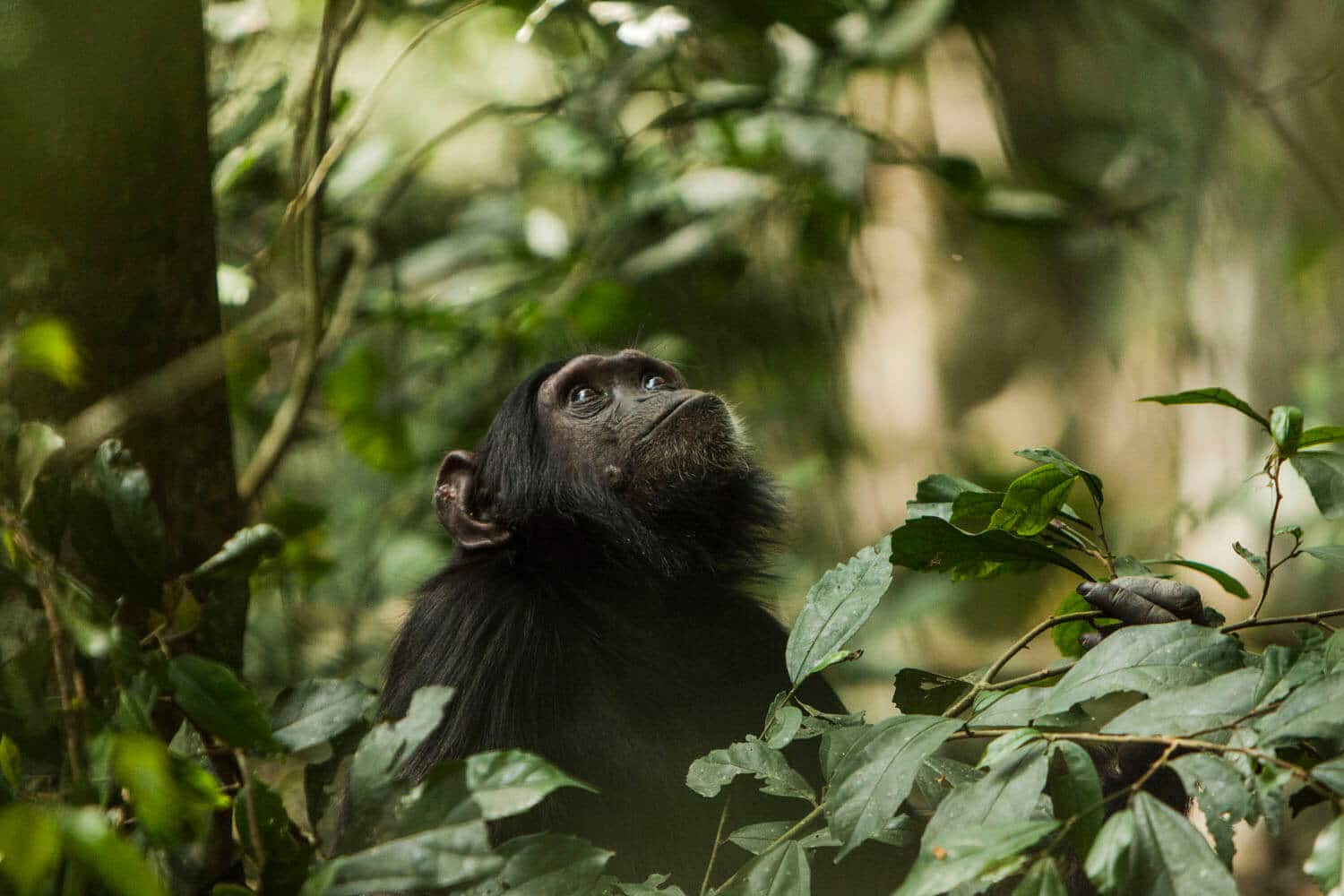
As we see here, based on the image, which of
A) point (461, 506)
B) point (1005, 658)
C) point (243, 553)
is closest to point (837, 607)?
point (1005, 658)

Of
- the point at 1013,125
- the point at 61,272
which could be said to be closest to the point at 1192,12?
the point at 1013,125

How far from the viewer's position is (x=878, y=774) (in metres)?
1.54

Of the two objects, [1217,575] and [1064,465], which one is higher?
[1064,465]

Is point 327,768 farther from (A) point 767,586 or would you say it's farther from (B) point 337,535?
(B) point 337,535

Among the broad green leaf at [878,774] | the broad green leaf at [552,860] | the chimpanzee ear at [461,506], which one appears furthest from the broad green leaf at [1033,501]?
the chimpanzee ear at [461,506]

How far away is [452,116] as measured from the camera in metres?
7.99

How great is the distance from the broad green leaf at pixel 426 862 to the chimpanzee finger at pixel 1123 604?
1.15 meters

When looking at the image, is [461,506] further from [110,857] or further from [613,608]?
[110,857]

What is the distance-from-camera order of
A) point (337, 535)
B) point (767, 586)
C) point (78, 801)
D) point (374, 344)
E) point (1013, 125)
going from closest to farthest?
point (78, 801)
point (767, 586)
point (374, 344)
point (337, 535)
point (1013, 125)

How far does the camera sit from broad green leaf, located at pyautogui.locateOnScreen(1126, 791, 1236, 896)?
1.26 meters

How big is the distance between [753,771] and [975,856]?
56 centimetres

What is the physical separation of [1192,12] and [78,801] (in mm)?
6418

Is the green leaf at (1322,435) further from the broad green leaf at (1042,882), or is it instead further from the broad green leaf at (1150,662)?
the broad green leaf at (1042,882)

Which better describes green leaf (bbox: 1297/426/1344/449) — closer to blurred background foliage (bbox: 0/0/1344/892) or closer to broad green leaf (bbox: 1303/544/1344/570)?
broad green leaf (bbox: 1303/544/1344/570)
